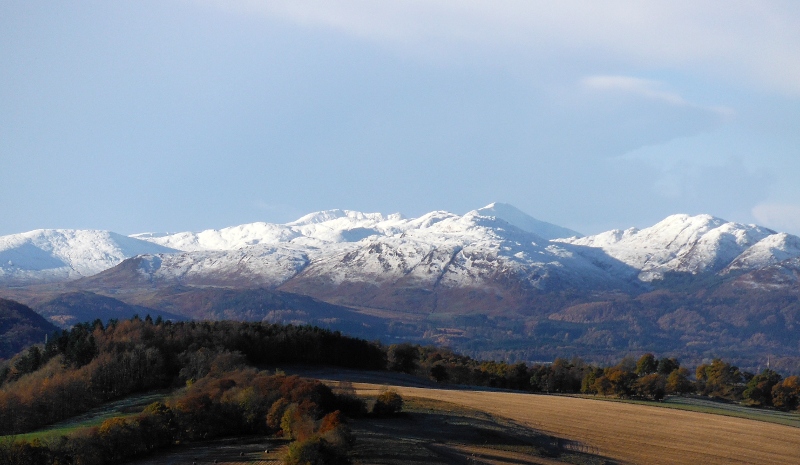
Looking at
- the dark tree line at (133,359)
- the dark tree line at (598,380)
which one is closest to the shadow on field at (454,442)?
the dark tree line at (133,359)

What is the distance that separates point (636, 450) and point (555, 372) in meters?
88.8

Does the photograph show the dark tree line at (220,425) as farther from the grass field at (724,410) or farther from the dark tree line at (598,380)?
the dark tree line at (598,380)

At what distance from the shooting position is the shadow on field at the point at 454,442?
60.4m

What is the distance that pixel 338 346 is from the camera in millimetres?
141250

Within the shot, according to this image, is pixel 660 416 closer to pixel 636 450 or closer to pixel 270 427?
pixel 636 450

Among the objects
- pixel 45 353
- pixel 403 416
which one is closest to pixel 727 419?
pixel 403 416

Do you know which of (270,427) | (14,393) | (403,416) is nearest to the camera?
(270,427)

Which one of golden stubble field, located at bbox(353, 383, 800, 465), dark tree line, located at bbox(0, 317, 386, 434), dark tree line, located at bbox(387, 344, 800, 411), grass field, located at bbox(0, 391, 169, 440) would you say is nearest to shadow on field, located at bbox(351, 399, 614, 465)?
golden stubble field, located at bbox(353, 383, 800, 465)

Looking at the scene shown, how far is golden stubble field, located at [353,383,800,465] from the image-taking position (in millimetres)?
75625

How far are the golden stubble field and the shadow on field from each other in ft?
12.4

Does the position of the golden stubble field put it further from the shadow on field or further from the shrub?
the shrub

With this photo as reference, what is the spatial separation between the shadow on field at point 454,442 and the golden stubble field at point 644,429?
12.4 ft

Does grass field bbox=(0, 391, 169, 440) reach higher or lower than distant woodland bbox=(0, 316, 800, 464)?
lower

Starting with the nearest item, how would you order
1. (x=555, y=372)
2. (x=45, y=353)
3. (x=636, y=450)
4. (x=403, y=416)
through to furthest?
(x=636, y=450), (x=403, y=416), (x=45, y=353), (x=555, y=372)
